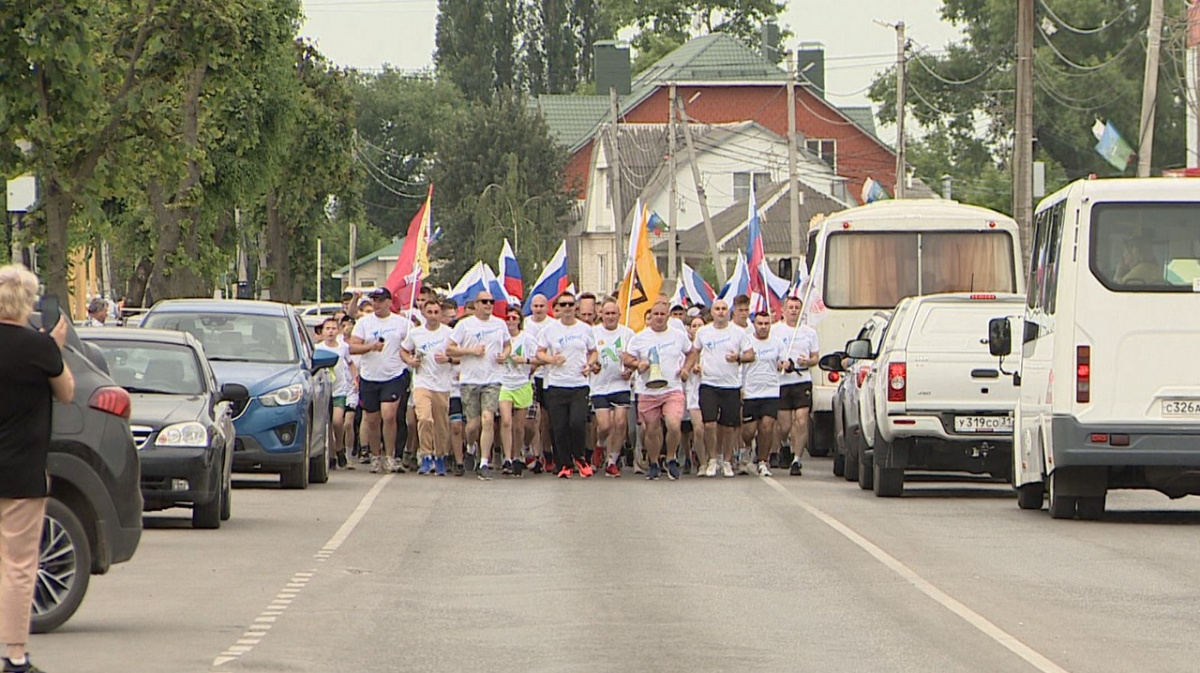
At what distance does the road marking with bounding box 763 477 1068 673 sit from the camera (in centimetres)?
1094

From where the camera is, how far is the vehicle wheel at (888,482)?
22344mm

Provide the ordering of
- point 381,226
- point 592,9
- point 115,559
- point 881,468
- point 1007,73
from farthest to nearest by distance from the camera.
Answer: point 381,226
point 592,9
point 1007,73
point 881,468
point 115,559

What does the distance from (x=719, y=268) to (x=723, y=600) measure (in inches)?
1731

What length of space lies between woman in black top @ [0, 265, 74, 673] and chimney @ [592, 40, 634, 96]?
95.2 meters

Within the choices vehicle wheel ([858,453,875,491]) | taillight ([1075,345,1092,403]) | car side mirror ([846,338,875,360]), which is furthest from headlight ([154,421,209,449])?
vehicle wheel ([858,453,875,491])

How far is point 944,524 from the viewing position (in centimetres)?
1911

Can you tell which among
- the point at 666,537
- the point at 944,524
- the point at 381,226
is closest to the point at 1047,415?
the point at 944,524

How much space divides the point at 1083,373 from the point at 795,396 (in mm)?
7955

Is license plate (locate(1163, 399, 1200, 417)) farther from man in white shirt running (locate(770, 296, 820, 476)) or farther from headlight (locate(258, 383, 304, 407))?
headlight (locate(258, 383, 304, 407))

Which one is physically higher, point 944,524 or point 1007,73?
point 1007,73

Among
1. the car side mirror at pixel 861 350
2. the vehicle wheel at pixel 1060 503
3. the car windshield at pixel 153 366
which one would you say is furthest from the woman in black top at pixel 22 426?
the car side mirror at pixel 861 350

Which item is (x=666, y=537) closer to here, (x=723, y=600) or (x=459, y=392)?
(x=723, y=600)

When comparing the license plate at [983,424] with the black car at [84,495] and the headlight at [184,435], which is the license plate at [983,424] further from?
the black car at [84,495]

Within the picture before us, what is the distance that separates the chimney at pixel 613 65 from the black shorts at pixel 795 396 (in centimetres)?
7897
